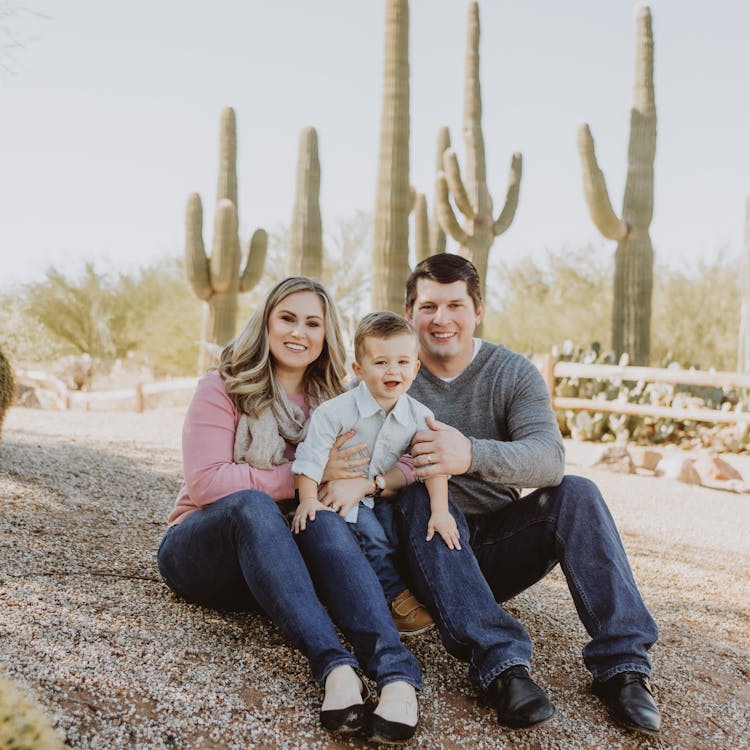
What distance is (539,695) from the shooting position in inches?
96.7

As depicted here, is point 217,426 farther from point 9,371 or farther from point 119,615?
point 9,371

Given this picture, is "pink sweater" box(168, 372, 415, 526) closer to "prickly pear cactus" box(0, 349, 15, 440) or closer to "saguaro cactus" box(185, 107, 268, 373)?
"prickly pear cactus" box(0, 349, 15, 440)

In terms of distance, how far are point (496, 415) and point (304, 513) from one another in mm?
929

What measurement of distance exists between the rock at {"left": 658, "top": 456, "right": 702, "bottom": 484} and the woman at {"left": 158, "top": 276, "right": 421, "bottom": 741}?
253 inches

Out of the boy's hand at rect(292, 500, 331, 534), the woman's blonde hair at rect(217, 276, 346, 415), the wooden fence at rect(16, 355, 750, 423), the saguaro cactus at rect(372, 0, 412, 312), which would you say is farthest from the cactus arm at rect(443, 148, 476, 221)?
the boy's hand at rect(292, 500, 331, 534)

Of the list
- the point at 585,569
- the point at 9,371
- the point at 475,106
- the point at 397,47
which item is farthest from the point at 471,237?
the point at 585,569

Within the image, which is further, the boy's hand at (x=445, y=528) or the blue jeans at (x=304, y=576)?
the boy's hand at (x=445, y=528)

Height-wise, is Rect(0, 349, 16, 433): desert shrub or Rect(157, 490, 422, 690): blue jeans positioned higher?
Rect(0, 349, 16, 433): desert shrub

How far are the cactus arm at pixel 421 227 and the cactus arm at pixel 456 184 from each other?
5.80 feet

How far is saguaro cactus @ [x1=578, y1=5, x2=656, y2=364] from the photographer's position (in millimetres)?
12289

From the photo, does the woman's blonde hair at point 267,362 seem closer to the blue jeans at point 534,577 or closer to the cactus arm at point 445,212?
the blue jeans at point 534,577

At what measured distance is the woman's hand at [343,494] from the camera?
2838 millimetres

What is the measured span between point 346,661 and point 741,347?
1270 centimetres

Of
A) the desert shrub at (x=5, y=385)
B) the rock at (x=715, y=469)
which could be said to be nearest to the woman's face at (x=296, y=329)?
the desert shrub at (x=5, y=385)
